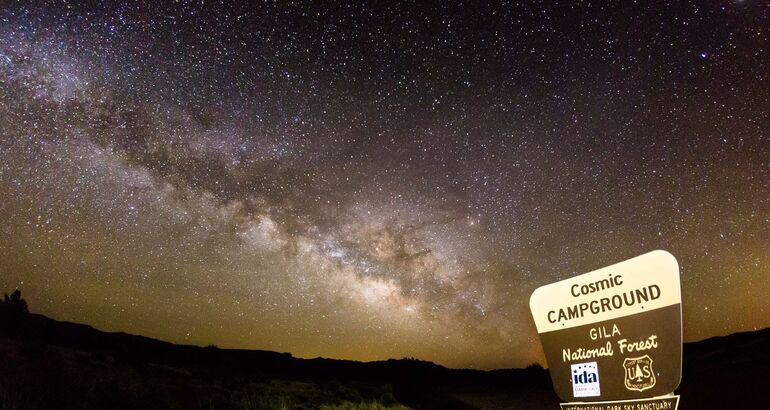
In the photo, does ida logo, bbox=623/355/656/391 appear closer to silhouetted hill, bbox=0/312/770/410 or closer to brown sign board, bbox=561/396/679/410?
brown sign board, bbox=561/396/679/410

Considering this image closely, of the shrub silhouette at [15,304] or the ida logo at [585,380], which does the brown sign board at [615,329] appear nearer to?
the ida logo at [585,380]

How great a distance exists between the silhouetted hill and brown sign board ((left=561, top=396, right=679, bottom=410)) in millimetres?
8939

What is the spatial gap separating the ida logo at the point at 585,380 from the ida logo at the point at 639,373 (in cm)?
41

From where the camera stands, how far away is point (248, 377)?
82.7 feet

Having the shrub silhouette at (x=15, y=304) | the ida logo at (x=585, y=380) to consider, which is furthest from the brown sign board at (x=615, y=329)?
the shrub silhouette at (x=15, y=304)

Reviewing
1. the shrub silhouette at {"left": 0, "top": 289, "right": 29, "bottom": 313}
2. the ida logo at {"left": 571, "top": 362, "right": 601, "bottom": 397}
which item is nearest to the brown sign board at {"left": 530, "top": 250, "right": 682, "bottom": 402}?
the ida logo at {"left": 571, "top": 362, "right": 601, "bottom": 397}

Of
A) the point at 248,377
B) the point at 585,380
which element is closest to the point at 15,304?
the point at 248,377

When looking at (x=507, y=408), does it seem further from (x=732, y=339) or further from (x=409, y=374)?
(x=732, y=339)

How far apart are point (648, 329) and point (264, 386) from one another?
1916cm

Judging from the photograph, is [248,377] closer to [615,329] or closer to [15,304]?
[15,304]

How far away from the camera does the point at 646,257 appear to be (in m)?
4.54

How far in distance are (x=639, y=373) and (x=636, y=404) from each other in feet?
0.90

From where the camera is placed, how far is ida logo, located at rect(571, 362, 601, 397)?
198 inches

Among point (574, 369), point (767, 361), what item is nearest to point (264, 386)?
point (574, 369)
